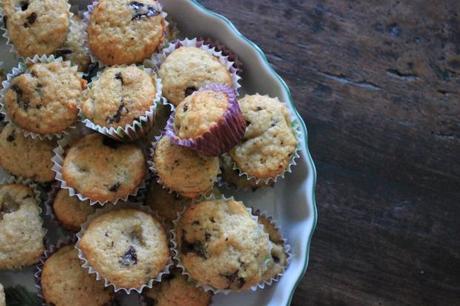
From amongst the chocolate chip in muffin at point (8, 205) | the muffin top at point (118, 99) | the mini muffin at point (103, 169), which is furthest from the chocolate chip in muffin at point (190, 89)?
the chocolate chip in muffin at point (8, 205)

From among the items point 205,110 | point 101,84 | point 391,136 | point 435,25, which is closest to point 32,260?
point 101,84

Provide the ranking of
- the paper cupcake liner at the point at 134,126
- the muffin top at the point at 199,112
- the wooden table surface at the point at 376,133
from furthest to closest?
the wooden table surface at the point at 376,133, the paper cupcake liner at the point at 134,126, the muffin top at the point at 199,112

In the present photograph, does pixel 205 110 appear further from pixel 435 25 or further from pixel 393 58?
pixel 435 25

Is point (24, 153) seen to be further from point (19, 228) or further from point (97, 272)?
point (97, 272)

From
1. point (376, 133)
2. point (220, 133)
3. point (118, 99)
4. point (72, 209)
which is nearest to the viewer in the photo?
point (220, 133)

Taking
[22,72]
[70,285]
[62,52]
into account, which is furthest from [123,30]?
[70,285]

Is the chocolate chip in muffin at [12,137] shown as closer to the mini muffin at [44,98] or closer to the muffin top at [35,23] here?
the mini muffin at [44,98]
